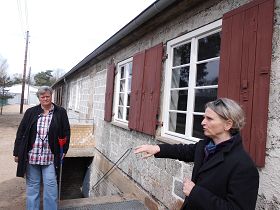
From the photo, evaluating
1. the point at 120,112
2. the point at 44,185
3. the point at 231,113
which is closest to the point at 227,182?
the point at 231,113

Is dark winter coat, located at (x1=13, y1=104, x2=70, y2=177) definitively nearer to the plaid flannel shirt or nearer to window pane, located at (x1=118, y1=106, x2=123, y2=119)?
the plaid flannel shirt

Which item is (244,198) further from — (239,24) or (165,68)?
(165,68)

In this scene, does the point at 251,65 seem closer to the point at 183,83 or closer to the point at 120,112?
the point at 183,83

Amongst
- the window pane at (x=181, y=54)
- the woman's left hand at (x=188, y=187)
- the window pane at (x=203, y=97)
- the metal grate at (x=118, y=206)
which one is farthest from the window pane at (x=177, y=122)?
the woman's left hand at (x=188, y=187)

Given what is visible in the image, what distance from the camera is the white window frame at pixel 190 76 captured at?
3792 mm

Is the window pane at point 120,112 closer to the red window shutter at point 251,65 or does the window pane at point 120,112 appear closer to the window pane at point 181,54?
the window pane at point 181,54

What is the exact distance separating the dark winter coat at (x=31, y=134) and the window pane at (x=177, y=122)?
1.62 metres

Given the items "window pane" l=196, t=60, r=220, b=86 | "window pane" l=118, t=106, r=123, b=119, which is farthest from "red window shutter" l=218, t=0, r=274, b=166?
"window pane" l=118, t=106, r=123, b=119

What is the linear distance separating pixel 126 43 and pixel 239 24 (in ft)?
12.9

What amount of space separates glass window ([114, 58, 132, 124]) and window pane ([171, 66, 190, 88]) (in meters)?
2.08

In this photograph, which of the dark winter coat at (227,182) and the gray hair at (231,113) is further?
the gray hair at (231,113)

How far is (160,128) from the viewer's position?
4648mm

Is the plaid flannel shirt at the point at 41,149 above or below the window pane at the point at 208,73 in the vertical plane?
below

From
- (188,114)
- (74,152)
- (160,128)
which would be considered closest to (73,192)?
(74,152)
